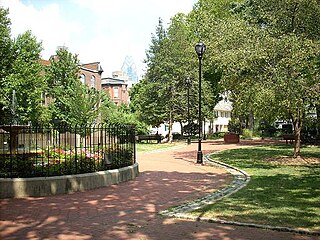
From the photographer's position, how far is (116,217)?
6969 mm

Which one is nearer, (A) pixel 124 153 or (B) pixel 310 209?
(B) pixel 310 209

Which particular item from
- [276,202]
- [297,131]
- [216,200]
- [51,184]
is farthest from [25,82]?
[276,202]

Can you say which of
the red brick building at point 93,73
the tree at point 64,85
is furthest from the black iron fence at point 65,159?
the red brick building at point 93,73

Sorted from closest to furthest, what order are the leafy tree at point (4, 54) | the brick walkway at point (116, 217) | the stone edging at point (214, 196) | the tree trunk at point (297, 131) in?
the brick walkway at point (116, 217)
the stone edging at point (214, 196)
the tree trunk at point (297, 131)
the leafy tree at point (4, 54)

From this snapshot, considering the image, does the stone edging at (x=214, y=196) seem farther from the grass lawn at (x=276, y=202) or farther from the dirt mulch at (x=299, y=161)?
the dirt mulch at (x=299, y=161)

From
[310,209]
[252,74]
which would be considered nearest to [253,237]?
[310,209]

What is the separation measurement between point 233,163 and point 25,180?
→ 9.85 meters

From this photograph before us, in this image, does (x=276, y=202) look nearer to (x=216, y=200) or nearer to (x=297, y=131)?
(x=216, y=200)

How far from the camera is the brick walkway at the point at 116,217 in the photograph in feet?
19.1

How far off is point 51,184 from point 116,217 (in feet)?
9.69

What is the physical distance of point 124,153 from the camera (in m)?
12.3

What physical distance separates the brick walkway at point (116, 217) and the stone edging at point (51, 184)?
1.13ft

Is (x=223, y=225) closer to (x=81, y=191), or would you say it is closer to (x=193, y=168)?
(x=81, y=191)

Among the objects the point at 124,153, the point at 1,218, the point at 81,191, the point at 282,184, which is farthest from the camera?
the point at 124,153
